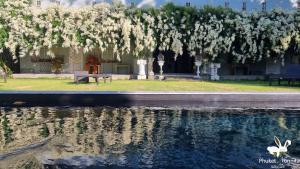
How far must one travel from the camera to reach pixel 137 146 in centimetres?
854

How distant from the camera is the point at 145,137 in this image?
9297 millimetres

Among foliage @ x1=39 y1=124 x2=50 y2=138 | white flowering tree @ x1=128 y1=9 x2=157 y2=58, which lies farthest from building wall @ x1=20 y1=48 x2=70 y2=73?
foliage @ x1=39 y1=124 x2=50 y2=138

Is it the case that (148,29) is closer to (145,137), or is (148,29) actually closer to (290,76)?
(290,76)

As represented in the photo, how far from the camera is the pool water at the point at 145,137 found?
24.9ft

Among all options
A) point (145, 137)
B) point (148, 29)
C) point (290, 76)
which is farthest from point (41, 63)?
point (145, 137)

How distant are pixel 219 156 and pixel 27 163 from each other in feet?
10.5

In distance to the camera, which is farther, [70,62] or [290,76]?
[70,62]

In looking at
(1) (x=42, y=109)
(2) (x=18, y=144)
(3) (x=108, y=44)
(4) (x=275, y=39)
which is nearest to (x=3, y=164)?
(2) (x=18, y=144)

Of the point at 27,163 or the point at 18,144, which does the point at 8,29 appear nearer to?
the point at 18,144

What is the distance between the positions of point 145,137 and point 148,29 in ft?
40.2

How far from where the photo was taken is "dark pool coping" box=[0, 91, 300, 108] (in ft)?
43.7

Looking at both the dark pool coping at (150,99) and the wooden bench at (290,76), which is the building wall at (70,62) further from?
the dark pool coping at (150,99)

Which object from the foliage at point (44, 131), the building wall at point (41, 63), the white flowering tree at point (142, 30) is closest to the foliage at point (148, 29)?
the white flowering tree at point (142, 30)
